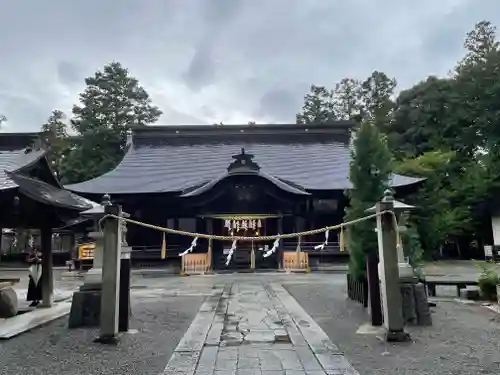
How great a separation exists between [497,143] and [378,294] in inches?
960

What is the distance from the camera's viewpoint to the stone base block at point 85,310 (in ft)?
21.7

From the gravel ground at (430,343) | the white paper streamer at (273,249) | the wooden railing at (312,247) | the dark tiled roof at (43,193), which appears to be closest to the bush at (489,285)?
the gravel ground at (430,343)

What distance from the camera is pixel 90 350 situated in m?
5.12

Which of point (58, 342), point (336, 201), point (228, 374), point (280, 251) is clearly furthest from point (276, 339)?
point (336, 201)

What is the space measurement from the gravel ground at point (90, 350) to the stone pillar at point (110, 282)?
0.66 feet

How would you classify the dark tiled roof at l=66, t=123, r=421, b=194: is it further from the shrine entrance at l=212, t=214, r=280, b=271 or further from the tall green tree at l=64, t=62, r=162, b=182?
the tall green tree at l=64, t=62, r=162, b=182

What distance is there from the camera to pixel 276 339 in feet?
18.2

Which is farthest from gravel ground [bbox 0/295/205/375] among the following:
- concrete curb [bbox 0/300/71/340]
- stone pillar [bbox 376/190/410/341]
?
stone pillar [bbox 376/190/410/341]

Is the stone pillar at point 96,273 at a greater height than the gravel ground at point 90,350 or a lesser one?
greater

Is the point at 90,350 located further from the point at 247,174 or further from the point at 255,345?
the point at 247,174

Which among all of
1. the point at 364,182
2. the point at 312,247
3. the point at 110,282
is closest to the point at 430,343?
the point at 364,182

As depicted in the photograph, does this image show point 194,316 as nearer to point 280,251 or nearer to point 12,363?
point 12,363

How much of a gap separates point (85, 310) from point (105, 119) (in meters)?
32.4

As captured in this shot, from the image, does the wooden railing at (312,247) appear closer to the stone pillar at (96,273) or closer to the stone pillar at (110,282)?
the stone pillar at (96,273)
